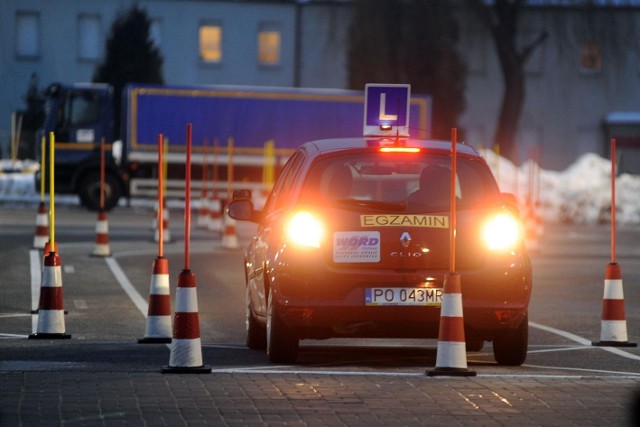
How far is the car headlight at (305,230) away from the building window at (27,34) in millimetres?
60614

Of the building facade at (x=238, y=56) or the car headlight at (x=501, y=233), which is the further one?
the building facade at (x=238, y=56)

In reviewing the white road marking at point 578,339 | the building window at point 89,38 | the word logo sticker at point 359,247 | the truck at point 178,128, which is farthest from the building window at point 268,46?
the word logo sticker at point 359,247

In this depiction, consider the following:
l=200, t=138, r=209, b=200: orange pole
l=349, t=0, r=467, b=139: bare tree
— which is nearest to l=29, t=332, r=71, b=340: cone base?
l=200, t=138, r=209, b=200: orange pole

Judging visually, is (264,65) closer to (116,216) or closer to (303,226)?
(116,216)

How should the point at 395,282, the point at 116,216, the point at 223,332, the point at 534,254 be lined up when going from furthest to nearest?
the point at 116,216 < the point at 534,254 < the point at 223,332 < the point at 395,282

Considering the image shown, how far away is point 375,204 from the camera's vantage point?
11.8 metres

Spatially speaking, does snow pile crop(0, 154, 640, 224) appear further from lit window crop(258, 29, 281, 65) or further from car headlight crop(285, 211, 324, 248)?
car headlight crop(285, 211, 324, 248)

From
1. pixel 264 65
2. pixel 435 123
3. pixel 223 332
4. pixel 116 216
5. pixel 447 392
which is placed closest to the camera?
pixel 447 392

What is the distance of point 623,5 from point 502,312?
1528 inches

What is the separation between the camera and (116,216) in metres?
Answer: 40.8

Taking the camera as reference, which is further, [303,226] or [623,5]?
[623,5]

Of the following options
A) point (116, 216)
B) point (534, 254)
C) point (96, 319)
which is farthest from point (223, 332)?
point (116, 216)

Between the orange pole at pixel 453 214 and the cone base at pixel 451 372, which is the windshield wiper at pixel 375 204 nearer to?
the orange pole at pixel 453 214

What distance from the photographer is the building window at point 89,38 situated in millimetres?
71500
